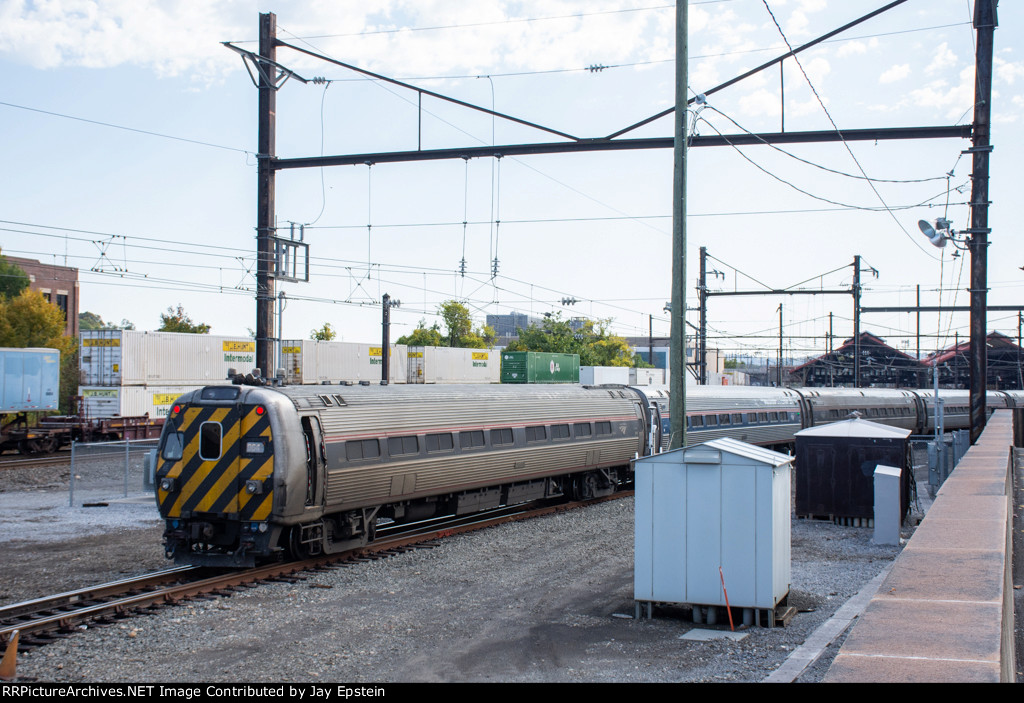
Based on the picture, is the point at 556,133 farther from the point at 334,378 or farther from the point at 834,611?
the point at 334,378

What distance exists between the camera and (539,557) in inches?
545

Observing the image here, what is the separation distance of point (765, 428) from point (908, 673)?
1130 inches

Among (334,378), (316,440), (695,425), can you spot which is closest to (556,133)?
(316,440)

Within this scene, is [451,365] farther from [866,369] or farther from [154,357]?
[866,369]

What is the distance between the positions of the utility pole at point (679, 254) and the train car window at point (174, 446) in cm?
703

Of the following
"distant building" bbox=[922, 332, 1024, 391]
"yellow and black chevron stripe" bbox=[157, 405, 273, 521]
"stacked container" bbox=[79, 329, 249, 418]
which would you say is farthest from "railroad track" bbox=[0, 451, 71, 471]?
"distant building" bbox=[922, 332, 1024, 391]

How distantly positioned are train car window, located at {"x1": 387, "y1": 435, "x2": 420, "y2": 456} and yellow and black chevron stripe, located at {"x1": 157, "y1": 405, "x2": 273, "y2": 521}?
268 centimetres

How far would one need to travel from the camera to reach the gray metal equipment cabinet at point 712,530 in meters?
10.1

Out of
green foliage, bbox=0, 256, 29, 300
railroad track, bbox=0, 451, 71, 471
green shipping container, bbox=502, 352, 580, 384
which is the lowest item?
railroad track, bbox=0, 451, 71, 471

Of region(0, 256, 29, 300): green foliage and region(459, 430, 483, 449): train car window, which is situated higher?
region(0, 256, 29, 300): green foliage

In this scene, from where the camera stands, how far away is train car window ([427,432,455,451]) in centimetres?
1564

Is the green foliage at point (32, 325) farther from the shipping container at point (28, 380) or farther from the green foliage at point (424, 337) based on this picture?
the green foliage at point (424, 337)

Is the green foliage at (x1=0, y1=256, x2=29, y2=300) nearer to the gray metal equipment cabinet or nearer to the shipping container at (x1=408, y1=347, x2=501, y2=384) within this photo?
the shipping container at (x1=408, y1=347, x2=501, y2=384)

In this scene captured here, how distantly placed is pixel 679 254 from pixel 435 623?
5925mm
